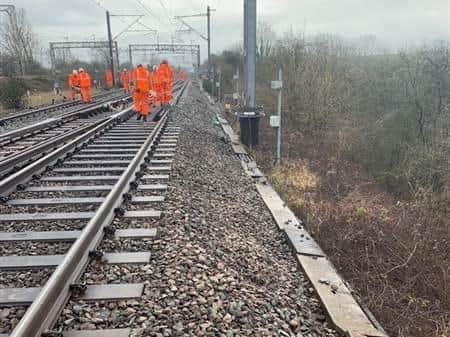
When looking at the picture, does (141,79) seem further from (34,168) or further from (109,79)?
(109,79)

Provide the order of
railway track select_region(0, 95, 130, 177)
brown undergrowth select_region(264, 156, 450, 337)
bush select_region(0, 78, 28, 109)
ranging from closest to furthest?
brown undergrowth select_region(264, 156, 450, 337), railway track select_region(0, 95, 130, 177), bush select_region(0, 78, 28, 109)

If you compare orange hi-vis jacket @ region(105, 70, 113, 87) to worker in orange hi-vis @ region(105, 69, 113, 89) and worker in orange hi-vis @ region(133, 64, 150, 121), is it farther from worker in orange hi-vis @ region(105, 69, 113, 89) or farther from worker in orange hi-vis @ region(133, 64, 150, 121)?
worker in orange hi-vis @ region(133, 64, 150, 121)

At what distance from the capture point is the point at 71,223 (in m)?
4.62

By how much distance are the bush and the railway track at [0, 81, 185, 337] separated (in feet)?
51.3

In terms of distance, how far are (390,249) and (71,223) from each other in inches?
182

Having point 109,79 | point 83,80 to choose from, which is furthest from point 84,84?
point 109,79

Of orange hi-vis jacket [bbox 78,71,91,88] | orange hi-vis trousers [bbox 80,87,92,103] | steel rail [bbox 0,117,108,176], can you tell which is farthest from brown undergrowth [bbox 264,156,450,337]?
orange hi-vis trousers [bbox 80,87,92,103]

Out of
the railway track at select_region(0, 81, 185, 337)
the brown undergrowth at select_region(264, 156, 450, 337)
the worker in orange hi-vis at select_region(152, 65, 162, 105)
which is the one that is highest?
the worker in orange hi-vis at select_region(152, 65, 162, 105)

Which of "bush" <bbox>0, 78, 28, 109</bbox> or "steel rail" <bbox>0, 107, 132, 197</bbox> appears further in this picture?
"bush" <bbox>0, 78, 28, 109</bbox>

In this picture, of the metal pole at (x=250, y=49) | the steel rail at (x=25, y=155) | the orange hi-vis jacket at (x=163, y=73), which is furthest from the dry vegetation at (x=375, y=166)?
the steel rail at (x=25, y=155)

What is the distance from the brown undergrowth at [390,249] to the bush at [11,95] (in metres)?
18.2

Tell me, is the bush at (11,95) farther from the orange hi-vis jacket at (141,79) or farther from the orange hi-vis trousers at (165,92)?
the orange hi-vis jacket at (141,79)

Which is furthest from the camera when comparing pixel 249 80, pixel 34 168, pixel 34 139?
pixel 249 80

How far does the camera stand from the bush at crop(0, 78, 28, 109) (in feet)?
69.5
